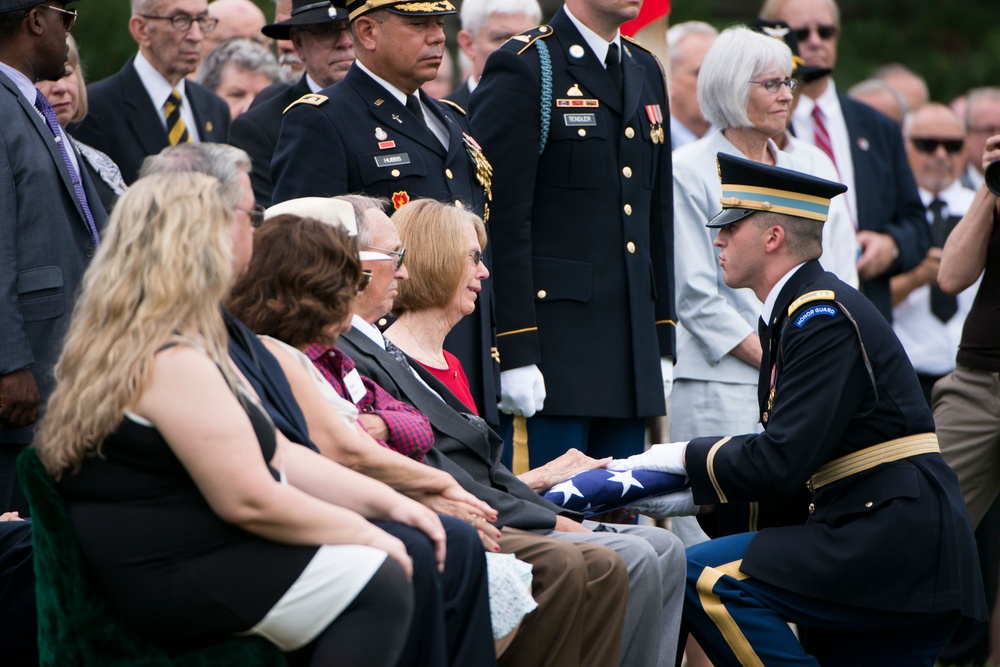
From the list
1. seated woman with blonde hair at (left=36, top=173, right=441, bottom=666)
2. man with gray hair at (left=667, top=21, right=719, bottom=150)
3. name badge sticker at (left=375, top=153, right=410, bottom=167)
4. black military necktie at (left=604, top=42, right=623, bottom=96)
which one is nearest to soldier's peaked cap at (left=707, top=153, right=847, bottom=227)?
black military necktie at (left=604, top=42, right=623, bottom=96)

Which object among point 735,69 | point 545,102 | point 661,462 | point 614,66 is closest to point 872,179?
point 735,69

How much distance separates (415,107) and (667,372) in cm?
138

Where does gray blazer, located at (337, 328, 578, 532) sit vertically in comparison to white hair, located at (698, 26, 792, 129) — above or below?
below

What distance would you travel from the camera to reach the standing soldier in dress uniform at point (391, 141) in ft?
15.8

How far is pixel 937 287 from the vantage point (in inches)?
Result: 306

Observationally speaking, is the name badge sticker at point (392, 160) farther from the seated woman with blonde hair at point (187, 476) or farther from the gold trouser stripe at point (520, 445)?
the seated woman with blonde hair at point (187, 476)

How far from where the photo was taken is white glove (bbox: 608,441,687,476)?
465cm

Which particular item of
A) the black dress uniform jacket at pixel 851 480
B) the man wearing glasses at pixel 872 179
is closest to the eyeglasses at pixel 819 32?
the man wearing glasses at pixel 872 179

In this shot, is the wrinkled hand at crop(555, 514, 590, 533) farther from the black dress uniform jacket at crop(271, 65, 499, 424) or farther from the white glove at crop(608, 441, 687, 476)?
the black dress uniform jacket at crop(271, 65, 499, 424)

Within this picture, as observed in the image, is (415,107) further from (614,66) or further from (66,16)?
(66,16)

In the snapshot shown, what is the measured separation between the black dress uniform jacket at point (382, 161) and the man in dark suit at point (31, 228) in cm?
66

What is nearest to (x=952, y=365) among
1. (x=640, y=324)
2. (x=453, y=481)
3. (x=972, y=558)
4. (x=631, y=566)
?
(x=640, y=324)

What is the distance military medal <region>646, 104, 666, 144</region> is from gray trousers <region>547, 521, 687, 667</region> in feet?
5.64

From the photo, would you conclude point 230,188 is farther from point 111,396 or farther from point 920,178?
point 920,178
